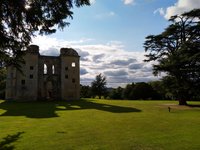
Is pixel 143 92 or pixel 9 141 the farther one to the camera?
pixel 143 92

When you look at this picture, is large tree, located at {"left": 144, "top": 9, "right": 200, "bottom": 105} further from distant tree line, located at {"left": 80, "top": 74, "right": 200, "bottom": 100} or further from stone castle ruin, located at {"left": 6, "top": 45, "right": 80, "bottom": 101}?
stone castle ruin, located at {"left": 6, "top": 45, "right": 80, "bottom": 101}

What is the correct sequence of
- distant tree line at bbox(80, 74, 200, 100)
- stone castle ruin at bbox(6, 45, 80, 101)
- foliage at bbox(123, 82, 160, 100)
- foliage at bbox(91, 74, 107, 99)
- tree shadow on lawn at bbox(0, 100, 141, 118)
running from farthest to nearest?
foliage at bbox(91, 74, 107, 99) → foliage at bbox(123, 82, 160, 100) → stone castle ruin at bbox(6, 45, 80, 101) → distant tree line at bbox(80, 74, 200, 100) → tree shadow on lawn at bbox(0, 100, 141, 118)

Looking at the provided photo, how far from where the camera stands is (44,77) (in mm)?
56688

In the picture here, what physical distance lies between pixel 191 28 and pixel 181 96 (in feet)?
31.1

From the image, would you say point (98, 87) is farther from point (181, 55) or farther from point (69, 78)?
point (181, 55)

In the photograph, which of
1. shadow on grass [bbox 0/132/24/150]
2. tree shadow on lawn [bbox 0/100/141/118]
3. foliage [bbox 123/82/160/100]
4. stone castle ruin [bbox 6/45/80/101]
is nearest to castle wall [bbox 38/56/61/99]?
stone castle ruin [bbox 6/45/80/101]

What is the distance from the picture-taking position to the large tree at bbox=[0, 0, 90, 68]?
1080 cm

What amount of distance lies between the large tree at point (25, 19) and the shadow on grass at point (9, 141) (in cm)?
346

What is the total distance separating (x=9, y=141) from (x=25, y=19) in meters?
5.19

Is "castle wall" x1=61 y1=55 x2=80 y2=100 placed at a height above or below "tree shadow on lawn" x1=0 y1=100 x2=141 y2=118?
above

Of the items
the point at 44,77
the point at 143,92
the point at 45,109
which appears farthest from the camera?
the point at 143,92

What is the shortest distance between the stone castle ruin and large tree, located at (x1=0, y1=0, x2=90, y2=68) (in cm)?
4253

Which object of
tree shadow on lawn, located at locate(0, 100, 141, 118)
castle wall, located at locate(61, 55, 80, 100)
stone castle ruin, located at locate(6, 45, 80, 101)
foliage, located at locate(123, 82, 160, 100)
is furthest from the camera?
foliage, located at locate(123, 82, 160, 100)

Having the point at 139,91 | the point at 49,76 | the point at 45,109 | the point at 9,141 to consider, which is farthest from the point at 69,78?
the point at 9,141
